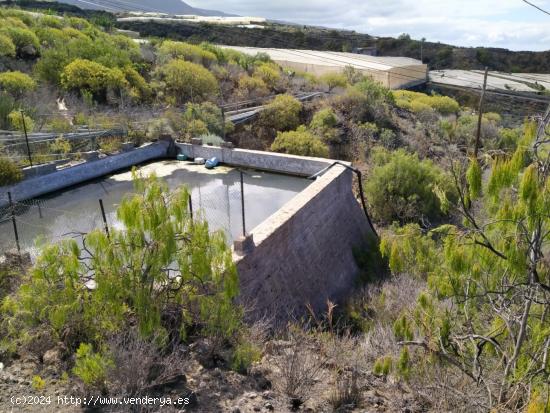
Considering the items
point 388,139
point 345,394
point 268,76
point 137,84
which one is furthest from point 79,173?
point 268,76

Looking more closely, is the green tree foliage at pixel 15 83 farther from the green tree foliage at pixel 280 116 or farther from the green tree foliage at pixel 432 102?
the green tree foliage at pixel 432 102

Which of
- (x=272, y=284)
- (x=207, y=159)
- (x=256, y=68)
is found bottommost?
(x=272, y=284)

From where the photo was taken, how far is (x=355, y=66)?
40594mm

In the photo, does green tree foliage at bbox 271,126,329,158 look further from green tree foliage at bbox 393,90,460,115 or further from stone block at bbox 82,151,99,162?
green tree foliage at bbox 393,90,460,115

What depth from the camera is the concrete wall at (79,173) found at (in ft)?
39.7

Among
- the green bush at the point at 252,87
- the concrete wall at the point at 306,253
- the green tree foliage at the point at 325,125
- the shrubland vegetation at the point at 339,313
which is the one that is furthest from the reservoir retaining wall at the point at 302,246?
the green bush at the point at 252,87

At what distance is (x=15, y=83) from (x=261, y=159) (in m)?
10.4

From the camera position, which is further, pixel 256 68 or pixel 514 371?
pixel 256 68

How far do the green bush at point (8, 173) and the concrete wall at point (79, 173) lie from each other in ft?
0.43

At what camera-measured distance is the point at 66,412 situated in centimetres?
531

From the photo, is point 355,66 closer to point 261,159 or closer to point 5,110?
point 261,159

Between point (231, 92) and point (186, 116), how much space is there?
8443 mm

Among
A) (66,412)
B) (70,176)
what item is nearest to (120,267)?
(66,412)

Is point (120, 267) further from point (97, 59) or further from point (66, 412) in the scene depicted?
point (97, 59)
